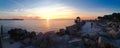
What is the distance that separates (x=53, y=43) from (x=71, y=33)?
12.8 feet

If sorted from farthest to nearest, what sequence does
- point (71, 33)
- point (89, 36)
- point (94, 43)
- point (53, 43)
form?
point (71, 33) → point (89, 36) → point (53, 43) → point (94, 43)

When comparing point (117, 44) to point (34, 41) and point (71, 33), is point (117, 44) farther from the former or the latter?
point (34, 41)

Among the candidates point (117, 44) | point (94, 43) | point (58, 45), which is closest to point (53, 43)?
point (58, 45)

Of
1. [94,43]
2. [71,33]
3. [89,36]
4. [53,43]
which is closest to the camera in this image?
[94,43]

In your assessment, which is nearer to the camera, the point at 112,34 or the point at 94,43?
the point at 94,43

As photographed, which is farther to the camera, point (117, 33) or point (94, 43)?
point (117, 33)

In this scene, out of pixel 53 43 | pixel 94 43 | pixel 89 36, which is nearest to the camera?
pixel 94 43

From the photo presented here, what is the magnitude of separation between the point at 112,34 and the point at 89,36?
A: 1903mm

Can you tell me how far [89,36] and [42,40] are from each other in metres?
3.85

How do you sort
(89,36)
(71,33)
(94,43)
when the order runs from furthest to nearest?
(71,33), (89,36), (94,43)

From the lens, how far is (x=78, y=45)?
11.7 metres

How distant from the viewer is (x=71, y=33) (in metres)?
16.0

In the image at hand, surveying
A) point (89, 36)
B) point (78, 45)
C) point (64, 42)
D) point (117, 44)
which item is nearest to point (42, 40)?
point (64, 42)

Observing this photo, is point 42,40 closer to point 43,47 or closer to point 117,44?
point 43,47
